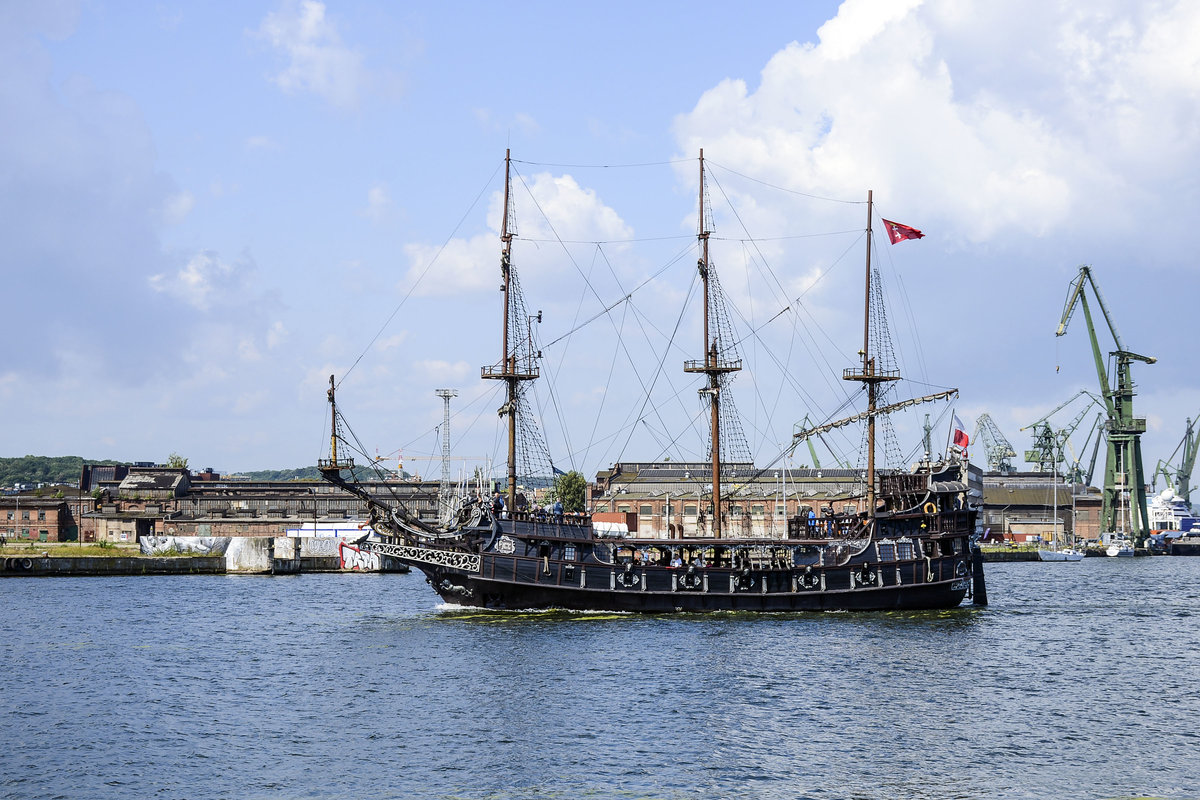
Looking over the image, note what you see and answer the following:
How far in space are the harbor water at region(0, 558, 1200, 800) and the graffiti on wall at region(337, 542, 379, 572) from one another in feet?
152

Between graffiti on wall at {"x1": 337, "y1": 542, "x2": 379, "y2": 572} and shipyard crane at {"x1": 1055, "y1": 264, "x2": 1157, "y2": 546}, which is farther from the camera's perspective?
shipyard crane at {"x1": 1055, "y1": 264, "x2": 1157, "y2": 546}

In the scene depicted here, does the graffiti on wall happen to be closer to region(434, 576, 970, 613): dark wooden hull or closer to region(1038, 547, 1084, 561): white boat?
region(434, 576, 970, 613): dark wooden hull

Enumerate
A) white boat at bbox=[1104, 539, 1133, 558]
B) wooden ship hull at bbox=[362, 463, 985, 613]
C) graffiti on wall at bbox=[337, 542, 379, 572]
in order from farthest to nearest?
white boat at bbox=[1104, 539, 1133, 558] < graffiti on wall at bbox=[337, 542, 379, 572] < wooden ship hull at bbox=[362, 463, 985, 613]

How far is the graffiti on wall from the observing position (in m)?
121

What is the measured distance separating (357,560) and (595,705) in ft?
273

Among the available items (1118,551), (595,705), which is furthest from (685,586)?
(1118,551)

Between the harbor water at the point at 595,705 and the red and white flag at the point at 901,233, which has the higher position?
the red and white flag at the point at 901,233

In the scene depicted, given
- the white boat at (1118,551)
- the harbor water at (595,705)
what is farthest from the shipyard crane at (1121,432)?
the harbor water at (595,705)

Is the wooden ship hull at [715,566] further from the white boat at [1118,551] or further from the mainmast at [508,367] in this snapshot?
the white boat at [1118,551]

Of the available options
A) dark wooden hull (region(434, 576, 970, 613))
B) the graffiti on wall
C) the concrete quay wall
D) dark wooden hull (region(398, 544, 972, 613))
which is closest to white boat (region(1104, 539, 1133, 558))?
the graffiti on wall

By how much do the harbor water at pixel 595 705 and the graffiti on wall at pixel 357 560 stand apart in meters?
46.4

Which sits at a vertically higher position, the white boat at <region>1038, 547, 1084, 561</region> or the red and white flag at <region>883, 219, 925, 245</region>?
the red and white flag at <region>883, 219, 925, 245</region>

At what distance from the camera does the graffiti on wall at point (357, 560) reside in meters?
121

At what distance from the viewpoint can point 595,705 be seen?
42.3 m
